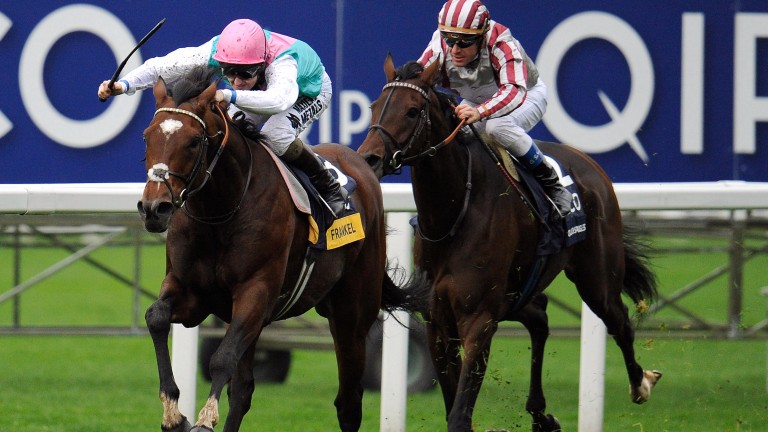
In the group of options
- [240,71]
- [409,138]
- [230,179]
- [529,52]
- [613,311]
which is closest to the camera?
[230,179]

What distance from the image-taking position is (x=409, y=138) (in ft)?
19.2

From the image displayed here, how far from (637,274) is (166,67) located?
3079 mm

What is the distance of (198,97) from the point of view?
495 cm

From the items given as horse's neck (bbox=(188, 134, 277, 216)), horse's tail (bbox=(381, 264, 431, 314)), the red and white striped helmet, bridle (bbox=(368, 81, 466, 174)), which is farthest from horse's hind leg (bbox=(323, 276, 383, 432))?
the red and white striped helmet

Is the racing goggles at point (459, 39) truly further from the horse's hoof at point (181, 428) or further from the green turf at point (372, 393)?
the horse's hoof at point (181, 428)

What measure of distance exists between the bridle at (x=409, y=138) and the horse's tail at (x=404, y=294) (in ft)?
2.13

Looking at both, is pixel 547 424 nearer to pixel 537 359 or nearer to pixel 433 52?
pixel 537 359

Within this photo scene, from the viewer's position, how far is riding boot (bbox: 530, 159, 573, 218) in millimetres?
6461

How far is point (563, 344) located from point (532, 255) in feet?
22.2

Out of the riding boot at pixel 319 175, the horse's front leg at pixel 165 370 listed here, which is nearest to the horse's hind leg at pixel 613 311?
the riding boot at pixel 319 175

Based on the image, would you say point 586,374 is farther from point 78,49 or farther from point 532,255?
point 78,49

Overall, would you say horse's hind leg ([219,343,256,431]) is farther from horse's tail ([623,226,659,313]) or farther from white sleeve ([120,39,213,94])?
horse's tail ([623,226,659,313])

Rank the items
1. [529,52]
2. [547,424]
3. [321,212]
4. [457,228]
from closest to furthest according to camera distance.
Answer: [321,212] → [457,228] → [547,424] → [529,52]

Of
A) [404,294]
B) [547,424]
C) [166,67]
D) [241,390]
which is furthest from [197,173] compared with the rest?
[547,424]
